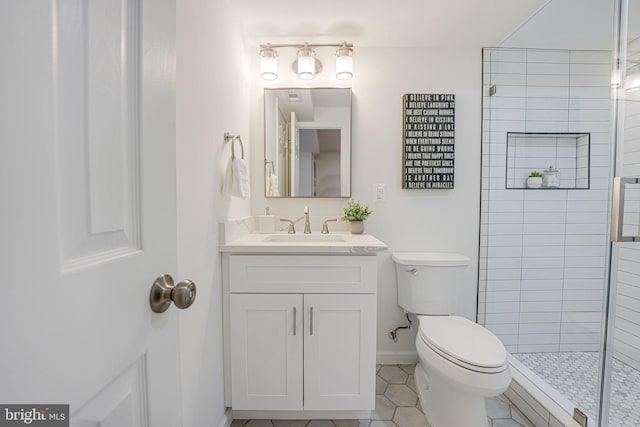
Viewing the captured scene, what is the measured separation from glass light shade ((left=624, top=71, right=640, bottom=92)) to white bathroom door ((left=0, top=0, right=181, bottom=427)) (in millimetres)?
1830

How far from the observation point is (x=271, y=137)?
6.19 ft

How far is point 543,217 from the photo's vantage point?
1815 millimetres

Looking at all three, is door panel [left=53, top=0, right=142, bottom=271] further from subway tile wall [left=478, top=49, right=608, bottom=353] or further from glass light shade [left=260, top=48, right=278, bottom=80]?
subway tile wall [left=478, top=49, right=608, bottom=353]

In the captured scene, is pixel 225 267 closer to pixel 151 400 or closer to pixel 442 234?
pixel 151 400

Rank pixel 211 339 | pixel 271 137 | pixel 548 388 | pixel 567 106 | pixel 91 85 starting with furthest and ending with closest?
1. pixel 271 137
2. pixel 567 106
3. pixel 548 388
4. pixel 211 339
5. pixel 91 85

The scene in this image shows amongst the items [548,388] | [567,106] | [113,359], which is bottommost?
[548,388]

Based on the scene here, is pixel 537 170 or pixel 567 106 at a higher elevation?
pixel 567 106

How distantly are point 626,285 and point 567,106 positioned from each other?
1.09 metres

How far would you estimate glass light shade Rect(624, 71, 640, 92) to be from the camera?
127 centimetres

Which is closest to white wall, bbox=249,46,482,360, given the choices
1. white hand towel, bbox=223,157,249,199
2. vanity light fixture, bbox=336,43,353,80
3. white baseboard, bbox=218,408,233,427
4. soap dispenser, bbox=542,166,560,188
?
vanity light fixture, bbox=336,43,353,80

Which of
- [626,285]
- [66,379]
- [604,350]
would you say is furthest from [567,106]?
[66,379]

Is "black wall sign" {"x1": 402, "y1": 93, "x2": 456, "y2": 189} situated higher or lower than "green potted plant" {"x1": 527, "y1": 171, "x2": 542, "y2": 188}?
higher

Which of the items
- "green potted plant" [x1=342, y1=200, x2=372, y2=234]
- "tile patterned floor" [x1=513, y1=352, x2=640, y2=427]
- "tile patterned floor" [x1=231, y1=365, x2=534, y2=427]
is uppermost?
"green potted plant" [x1=342, y1=200, x2=372, y2=234]

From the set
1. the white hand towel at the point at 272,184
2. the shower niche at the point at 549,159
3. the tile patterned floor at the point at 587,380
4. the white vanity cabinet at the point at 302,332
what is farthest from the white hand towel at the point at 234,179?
the tile patterned floor at the point at 587,380
